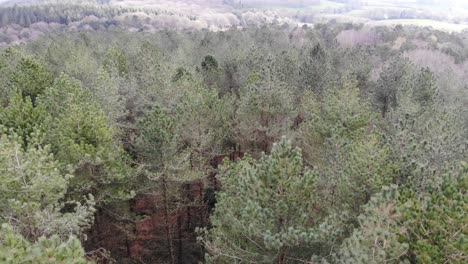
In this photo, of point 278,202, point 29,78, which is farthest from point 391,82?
point 29,78

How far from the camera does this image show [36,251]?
6.59 meters

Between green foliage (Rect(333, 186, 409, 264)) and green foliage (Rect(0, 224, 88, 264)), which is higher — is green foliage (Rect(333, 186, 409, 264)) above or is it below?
below

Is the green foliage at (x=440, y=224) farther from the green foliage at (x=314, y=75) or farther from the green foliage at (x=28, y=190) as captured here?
the green foliage at (x=314, y=75)

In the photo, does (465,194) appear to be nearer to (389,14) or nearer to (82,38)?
(82,38)

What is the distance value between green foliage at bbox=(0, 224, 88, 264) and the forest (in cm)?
3

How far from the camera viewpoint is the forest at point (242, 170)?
9.26 m

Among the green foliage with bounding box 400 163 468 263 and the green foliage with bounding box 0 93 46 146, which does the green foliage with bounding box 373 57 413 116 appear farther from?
the green foliage with bounding box 0 93 46 146

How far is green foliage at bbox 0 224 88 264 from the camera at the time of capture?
634 cm

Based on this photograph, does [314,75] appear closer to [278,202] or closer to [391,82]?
[391,82]

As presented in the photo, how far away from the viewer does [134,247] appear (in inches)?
986

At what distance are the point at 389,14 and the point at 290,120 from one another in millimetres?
156581

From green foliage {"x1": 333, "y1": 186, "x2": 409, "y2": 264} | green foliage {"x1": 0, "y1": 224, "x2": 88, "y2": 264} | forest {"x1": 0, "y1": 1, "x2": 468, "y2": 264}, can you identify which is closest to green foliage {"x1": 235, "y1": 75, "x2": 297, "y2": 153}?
forest {"x1": 0, "y1": 1, "x2": 468, "y2": 264}

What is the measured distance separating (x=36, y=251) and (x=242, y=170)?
7.01 m

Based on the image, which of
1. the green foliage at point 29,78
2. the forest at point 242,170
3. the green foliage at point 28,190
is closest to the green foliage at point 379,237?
the forest at point 242,170
